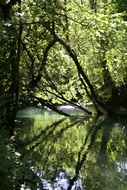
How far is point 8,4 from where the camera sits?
9594mm

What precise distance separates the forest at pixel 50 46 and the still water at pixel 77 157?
155cm

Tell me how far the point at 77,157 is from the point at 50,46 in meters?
6.08

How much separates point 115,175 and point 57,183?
184cm

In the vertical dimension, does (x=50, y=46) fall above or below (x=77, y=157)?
above

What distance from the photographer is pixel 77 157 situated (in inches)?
412

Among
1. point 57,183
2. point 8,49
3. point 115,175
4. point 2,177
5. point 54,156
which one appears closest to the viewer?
point 2,177

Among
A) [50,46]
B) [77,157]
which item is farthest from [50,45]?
[77,157]

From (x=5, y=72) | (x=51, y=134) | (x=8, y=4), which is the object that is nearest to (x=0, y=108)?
(x=5, y=72)

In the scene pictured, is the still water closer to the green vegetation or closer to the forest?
the forest

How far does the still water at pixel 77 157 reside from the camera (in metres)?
7.69

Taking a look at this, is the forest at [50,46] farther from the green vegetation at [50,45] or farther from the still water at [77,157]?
the still water at [77,157]

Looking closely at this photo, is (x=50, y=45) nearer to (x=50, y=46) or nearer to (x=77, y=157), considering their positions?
(x=50, y=46)

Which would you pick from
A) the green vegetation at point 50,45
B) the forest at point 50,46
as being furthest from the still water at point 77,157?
the green vegetation at point 50,45

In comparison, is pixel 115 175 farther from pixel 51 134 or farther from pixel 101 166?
pixel 51 134
